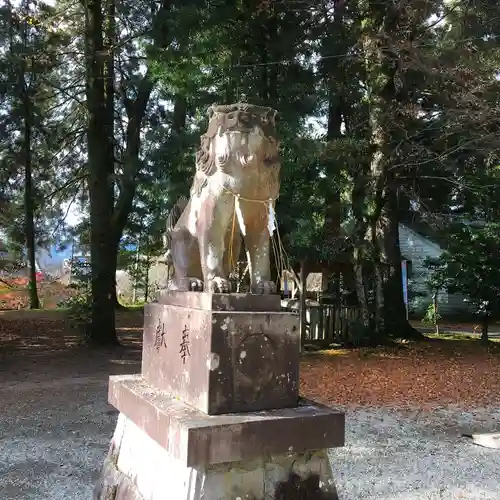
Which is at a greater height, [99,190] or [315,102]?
[315,102]

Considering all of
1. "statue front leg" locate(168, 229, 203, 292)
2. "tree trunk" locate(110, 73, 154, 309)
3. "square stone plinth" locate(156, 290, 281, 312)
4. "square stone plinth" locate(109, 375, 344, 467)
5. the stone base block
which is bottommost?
the stone base block

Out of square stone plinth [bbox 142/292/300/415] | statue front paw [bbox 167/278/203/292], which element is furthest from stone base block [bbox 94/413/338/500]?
statue front paw [bbox 167/278/203/292]

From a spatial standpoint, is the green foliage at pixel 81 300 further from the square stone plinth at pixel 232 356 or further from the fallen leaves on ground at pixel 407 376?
the square stone plinth at pixel 232 356

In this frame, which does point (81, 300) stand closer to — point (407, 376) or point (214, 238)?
point (407, 376)

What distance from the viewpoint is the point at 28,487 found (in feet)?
13.6

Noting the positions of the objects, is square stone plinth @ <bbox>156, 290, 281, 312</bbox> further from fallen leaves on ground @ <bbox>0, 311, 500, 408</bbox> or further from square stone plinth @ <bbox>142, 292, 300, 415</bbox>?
fallen leaves on ground @ <bbox>0, 311, 500, 408</bbox>

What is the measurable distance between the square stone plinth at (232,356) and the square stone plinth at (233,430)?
0.08 m

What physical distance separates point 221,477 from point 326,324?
968cm

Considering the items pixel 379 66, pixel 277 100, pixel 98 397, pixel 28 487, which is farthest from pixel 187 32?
pixel 28 487

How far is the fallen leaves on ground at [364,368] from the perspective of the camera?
24.9 feet

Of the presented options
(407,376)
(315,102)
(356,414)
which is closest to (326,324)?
(407,376)

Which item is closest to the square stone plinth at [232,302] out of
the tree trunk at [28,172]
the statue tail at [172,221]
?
the statue tail at [172,221]

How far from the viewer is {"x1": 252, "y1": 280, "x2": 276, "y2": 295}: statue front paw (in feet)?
10.3

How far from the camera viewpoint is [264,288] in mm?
3156
